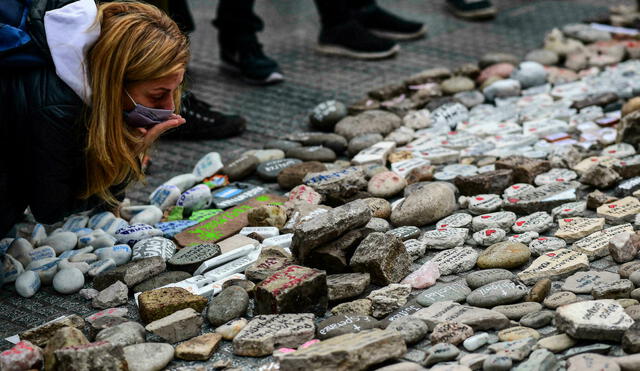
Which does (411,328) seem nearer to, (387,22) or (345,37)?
(345,37)

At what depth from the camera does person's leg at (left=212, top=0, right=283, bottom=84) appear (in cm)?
457

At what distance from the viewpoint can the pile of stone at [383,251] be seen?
2.12 meters

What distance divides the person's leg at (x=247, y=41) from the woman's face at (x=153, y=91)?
196cm

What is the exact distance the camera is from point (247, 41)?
4.57m

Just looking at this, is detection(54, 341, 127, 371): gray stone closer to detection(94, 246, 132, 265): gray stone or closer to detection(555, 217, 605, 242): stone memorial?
detection(94, 246, 132, 265): gray stone

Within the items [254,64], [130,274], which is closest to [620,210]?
[130,274]

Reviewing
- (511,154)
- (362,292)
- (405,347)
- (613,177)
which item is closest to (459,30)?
(511,154)

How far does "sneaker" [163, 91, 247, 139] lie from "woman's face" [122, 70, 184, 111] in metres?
1.20

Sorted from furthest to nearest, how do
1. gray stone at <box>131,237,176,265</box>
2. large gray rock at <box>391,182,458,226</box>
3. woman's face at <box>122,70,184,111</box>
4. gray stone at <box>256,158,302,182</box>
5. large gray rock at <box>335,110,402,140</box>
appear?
large gray rock at <box>335,110,402,140</box> < gray stone at <box>256,158,302,182</box> < large gray rock at <box>391,182,458,226</box> < gray stone at <box>131,237,176,265</box> < woman's face at <box>122,70,184,111</box>

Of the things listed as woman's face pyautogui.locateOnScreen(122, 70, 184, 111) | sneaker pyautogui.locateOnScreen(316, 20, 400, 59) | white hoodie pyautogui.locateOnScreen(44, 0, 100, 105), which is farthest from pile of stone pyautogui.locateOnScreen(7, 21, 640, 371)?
sneaker pyautogui.locateOnScreen(316, 20, 400, 59)

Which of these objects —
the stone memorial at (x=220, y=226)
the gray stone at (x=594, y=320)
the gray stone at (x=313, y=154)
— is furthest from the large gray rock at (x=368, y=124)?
the gray stone at (x=594, y=320)

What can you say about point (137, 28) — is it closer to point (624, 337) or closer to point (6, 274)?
point (6, 274)

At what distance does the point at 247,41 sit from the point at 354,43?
2.34 feet

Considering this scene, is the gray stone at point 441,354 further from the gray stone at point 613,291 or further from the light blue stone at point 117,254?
the light blue stone at point 117,254
